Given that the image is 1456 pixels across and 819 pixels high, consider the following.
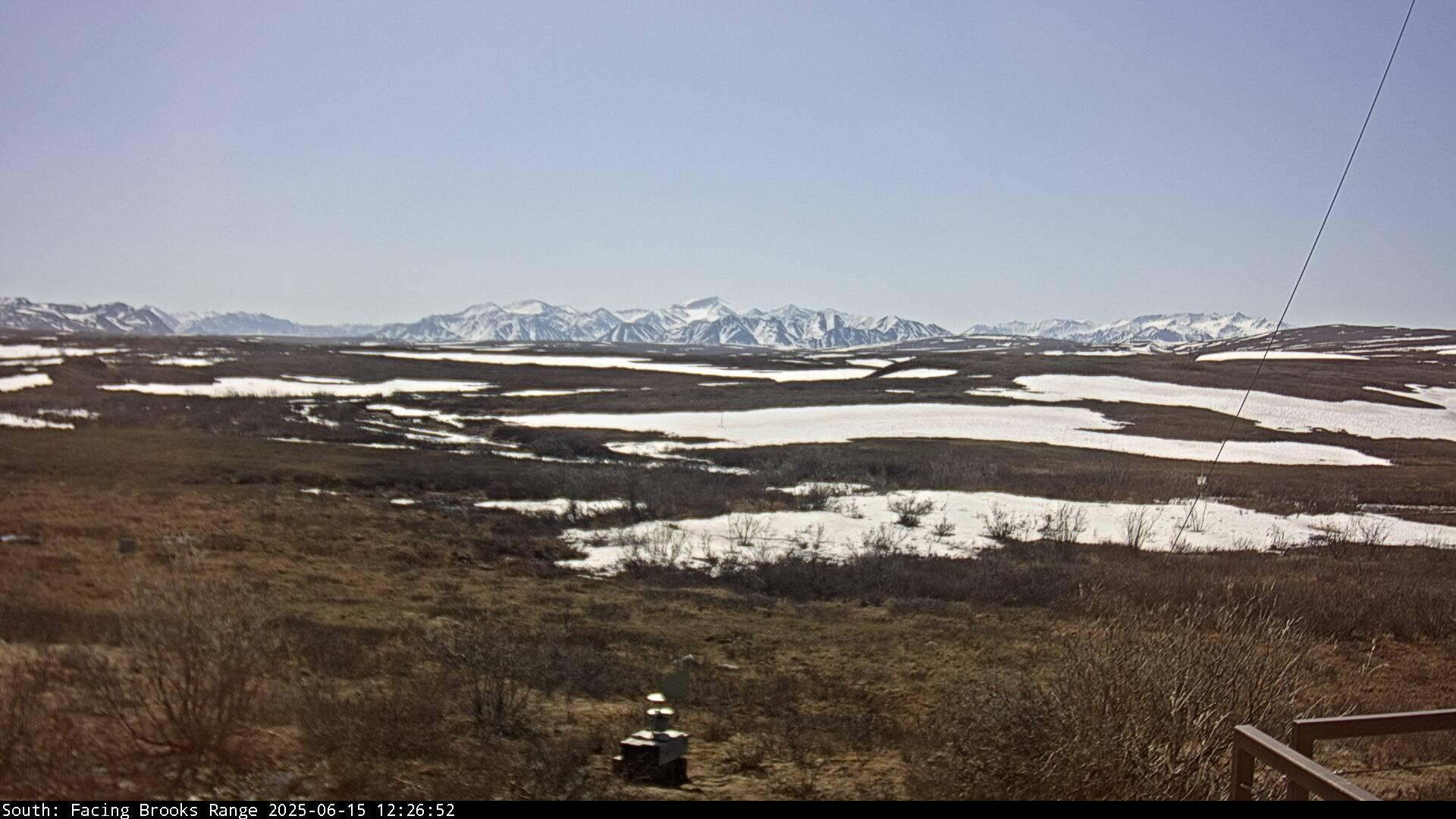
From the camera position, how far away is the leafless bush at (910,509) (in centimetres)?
2641

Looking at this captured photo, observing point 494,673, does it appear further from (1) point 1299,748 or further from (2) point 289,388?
(2) point 289,388

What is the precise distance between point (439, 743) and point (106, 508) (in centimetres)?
1770

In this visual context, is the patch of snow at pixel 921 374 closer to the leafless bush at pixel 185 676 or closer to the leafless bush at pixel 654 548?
the leafless bush at pixel 654 548

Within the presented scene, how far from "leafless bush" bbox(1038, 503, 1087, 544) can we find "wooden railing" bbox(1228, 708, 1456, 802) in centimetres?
1957

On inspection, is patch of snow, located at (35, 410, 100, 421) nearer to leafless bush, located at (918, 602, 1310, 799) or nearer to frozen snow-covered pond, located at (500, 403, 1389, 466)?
frozen snow-covered pond, located at (500, 403, 1389, 466)

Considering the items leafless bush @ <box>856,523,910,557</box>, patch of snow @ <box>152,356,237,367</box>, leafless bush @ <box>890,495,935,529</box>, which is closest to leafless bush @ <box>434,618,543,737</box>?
leafless bush @ <box>856,523,910,557</box>

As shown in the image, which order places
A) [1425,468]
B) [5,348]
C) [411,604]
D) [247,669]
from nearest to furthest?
[247,669] → [411,604] → [1425,468] → [5,348]

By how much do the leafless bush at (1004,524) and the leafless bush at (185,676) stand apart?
2005 cm

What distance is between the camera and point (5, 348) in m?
92.2

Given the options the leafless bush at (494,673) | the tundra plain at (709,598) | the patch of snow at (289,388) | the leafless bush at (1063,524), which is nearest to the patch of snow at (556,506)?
the tundra plain at (709,598)

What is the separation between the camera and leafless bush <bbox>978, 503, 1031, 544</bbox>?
25109 mm

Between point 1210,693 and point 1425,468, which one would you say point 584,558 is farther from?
point 1425,468
